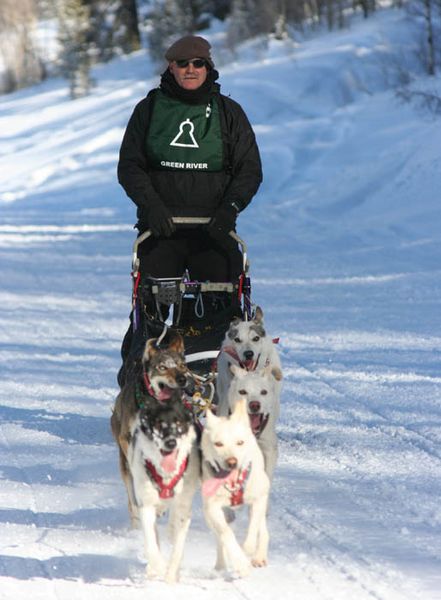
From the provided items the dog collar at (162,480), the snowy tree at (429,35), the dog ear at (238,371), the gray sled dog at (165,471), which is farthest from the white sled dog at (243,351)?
the snowy tree at (429,35)

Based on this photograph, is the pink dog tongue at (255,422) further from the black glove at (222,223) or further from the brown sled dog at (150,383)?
the black glove at (222,223)

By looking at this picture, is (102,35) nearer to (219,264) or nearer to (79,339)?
(79,339)

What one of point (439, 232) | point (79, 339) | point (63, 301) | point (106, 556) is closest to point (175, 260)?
point (106, 556)

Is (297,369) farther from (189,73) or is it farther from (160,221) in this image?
(189,73)

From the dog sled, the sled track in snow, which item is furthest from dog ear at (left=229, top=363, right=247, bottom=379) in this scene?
the sled track in snow

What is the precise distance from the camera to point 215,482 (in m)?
3.59

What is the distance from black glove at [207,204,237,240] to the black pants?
0.16 meters

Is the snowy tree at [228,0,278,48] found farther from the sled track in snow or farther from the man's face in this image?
the man's face

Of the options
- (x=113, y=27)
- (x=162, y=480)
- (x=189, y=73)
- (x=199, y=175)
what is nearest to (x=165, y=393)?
(x=162, y=480)

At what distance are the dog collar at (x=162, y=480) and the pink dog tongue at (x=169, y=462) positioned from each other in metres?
0.04

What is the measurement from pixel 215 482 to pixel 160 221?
169 cm

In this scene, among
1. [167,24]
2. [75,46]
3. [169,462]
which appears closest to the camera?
[169,462]

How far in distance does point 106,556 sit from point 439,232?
9.28 m

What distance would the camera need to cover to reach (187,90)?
5.05m
